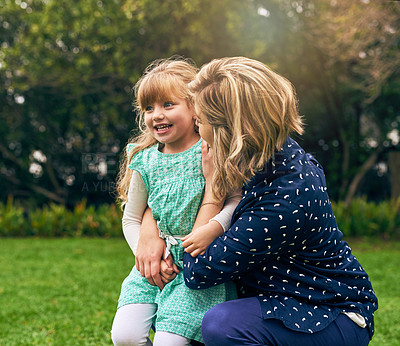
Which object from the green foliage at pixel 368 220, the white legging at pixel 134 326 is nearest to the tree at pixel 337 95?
the green foliage at pixel 368 220

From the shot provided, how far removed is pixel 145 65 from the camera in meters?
10.8

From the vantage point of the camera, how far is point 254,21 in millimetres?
10016

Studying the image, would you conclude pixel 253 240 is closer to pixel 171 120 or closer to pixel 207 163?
pixel 207 163

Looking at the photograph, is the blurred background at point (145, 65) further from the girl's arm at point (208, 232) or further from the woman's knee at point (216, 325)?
the woman's knee at point (216, 325)

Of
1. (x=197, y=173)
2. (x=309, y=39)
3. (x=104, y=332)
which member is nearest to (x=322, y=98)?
(x=309, y=39)

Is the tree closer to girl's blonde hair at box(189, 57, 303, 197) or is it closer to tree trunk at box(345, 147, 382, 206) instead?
tree trunk at box(345, 147, 382, 206)

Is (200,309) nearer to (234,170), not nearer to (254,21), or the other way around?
(234,170)

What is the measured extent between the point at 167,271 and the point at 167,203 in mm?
299

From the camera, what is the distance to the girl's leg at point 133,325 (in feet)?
6.84

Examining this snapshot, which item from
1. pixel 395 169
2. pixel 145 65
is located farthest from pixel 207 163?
pixel 395 169

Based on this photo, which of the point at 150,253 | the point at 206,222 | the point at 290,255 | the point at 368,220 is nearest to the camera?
the point at 290,255

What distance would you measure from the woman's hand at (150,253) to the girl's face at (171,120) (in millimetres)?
405

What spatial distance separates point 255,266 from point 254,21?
882cm

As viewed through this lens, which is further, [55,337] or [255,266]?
[55,337]
